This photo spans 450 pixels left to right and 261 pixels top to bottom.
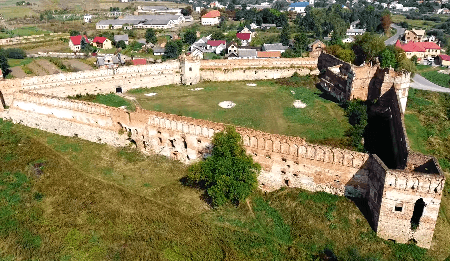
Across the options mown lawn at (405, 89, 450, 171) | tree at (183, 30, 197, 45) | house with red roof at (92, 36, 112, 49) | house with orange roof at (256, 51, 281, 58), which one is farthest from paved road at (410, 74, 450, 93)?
house with red roof at (92, 36, 112, 49)

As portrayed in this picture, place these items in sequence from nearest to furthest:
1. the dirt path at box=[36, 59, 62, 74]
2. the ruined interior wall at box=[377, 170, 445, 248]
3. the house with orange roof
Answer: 1. the ruined interior wall at box=[377, 170, 445, 248]
2. the dirt path at box=[36, 59, 62, 74]
3. the house with orange roof

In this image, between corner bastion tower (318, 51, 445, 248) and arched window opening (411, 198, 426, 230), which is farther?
arched window opening (411, 198, 426, 230)

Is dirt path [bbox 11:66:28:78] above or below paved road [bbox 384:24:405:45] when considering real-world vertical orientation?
above

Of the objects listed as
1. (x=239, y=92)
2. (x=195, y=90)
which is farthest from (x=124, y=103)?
(x=239, y=92)

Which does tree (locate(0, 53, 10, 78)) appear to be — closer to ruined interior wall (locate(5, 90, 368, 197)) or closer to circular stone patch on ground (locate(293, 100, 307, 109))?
ruined interior wall (locate(5, 90, 368, 197))

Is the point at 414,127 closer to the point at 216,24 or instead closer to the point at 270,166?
the point at 270,166

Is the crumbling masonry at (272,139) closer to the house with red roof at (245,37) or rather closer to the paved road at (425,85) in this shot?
the paved road at (425,85)
